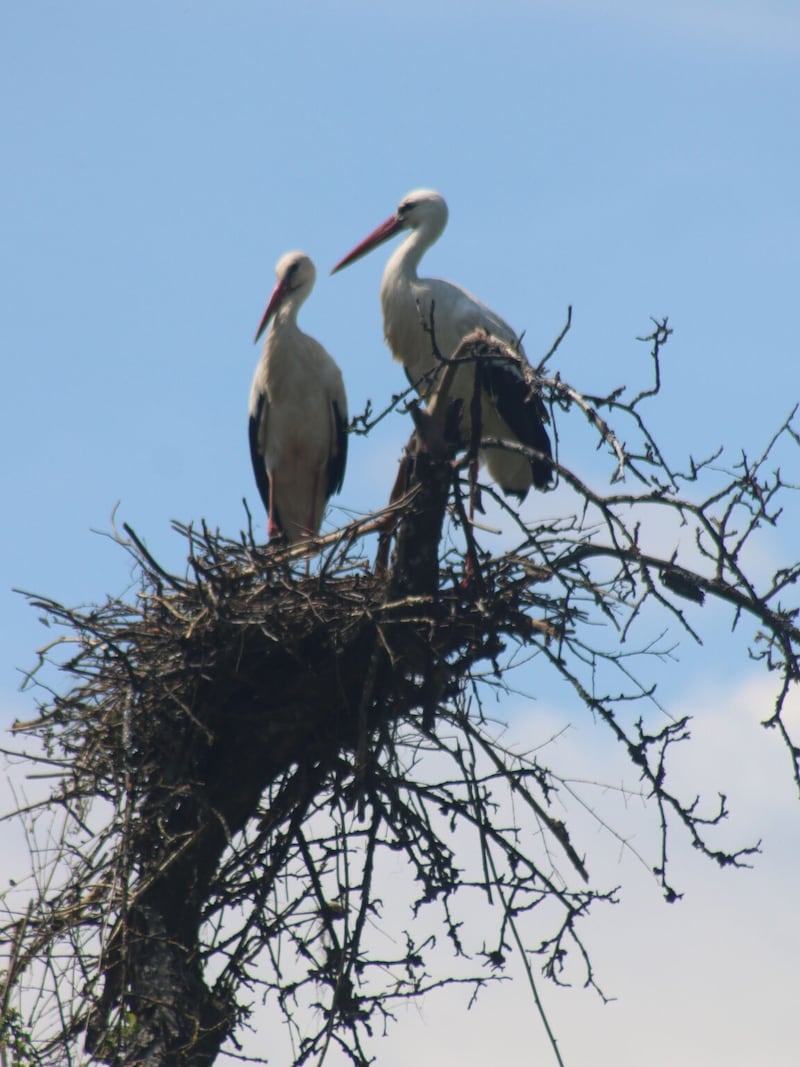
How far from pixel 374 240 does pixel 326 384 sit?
1.11 metres

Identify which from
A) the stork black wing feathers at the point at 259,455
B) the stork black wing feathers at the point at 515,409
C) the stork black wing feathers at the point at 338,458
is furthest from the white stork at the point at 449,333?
the stork black wing feathers at the point at 259,455

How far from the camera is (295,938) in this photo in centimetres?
487

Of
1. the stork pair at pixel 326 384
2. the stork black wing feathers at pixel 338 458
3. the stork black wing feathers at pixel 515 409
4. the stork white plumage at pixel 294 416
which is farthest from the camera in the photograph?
the stork black wing feathers at pixel 338 458

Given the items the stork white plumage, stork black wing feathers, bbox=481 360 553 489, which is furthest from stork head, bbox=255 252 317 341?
stork black wing feathers, bbox=481 360 553 489

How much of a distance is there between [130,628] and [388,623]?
87 centimetres

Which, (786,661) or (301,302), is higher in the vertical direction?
(301,302)

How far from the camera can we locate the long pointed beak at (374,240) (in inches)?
357

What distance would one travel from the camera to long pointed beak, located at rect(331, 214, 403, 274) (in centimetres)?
906

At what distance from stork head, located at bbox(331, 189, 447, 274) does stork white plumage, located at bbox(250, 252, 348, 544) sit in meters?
0.53

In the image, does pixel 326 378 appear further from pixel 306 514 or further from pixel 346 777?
pixel 346 777

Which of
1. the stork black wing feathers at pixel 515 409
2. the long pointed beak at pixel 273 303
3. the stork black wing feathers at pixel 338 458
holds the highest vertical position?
the long pointed beak at pixel 273 303

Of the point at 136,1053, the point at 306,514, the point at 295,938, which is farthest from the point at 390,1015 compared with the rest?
the point at 306,514

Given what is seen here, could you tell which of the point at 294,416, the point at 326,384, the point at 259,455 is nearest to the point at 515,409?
the point at 326,384

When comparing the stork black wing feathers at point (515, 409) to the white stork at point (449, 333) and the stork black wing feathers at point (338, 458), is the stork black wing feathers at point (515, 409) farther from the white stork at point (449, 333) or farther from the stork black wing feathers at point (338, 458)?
the stork black wing feathers at point (338, 458)
